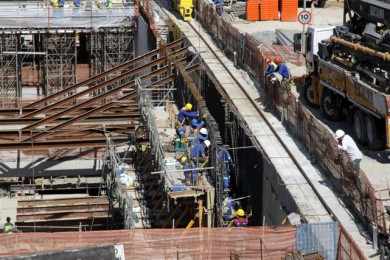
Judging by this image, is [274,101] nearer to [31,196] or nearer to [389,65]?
[389,65]

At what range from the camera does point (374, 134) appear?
68.5 feet

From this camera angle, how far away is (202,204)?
72.8ft

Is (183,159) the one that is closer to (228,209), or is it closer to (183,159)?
(183,159)

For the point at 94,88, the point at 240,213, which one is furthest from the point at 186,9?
the point at 240,213

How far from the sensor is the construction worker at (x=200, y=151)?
76.1 ft

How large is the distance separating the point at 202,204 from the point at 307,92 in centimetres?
519

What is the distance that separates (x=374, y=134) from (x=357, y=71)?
1.70 m

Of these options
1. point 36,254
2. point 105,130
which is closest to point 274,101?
point 105,130

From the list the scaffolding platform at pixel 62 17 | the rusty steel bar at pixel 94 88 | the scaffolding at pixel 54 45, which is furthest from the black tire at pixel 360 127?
the scaffolding platform at pixel 62 17

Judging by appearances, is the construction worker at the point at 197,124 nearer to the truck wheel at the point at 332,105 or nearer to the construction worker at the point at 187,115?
the construction worker at the point at 187,115

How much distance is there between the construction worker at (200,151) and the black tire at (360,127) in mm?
3794

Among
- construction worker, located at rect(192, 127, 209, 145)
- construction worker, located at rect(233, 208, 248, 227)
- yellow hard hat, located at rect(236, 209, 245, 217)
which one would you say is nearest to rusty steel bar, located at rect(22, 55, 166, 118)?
construction worker, located at rect(192, 127, 209, 145)

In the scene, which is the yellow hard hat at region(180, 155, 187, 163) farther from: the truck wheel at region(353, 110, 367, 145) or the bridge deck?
the truck wheel at region(353, 110, 367, 145)

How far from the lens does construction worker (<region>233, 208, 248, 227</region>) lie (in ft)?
66.4
